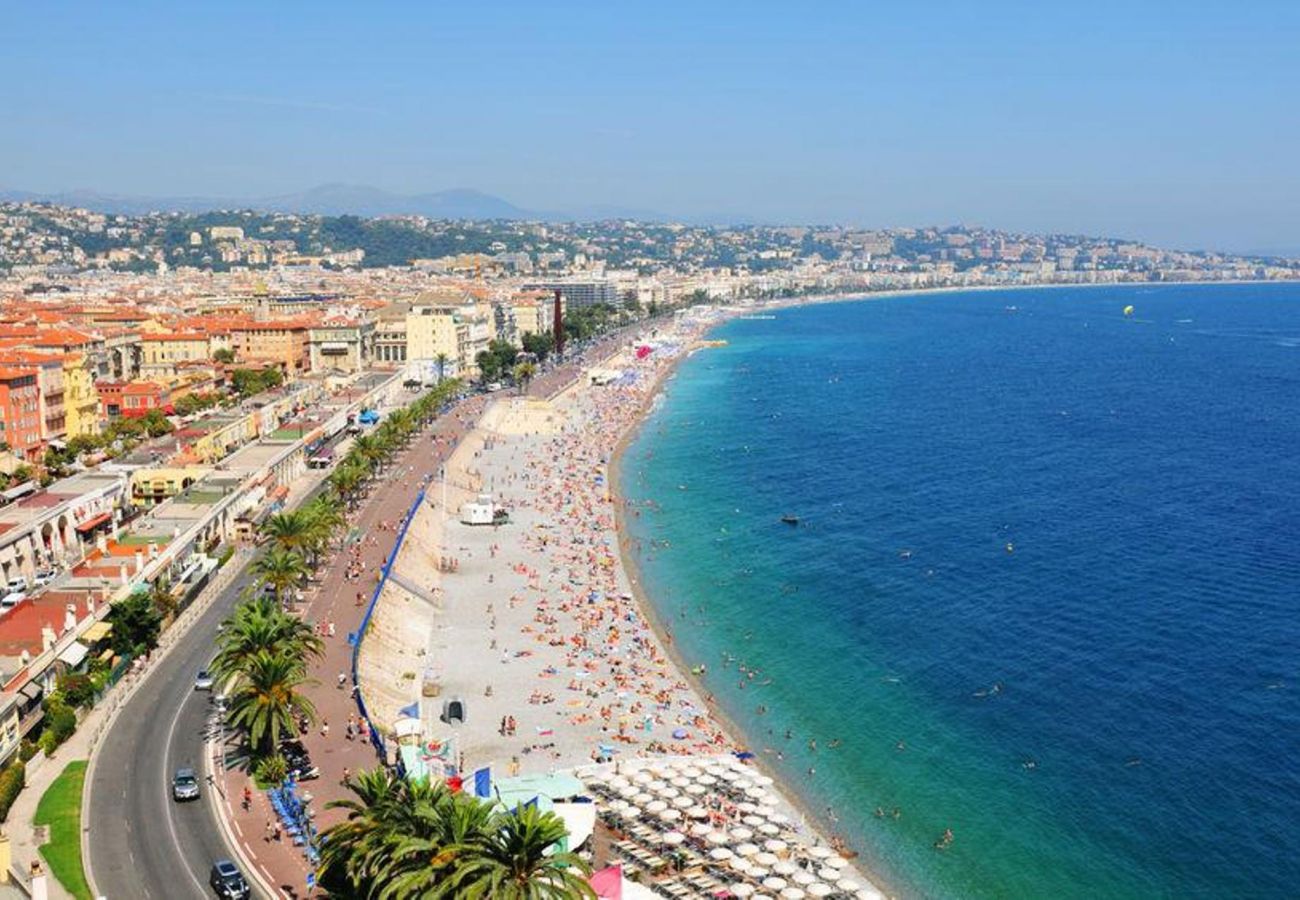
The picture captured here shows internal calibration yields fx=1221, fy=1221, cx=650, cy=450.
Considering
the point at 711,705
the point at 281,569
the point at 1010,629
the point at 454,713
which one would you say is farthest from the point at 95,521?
the point at 1010,629

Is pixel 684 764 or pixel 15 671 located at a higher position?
pixel 15 671

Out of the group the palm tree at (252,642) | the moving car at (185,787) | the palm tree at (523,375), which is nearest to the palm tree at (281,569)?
the palm tree at (252,642)

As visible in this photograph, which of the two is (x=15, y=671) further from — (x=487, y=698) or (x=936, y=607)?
(x=936, y=607)

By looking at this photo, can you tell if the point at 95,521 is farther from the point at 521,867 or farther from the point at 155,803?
the point at 521,867

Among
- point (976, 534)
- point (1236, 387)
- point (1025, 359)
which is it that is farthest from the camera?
point (1025, 359)

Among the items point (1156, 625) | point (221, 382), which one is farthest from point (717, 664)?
point (221, 382)

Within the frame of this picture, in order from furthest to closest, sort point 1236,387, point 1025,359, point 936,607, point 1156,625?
point 1025,359 → point 1236,387 → point 936,607 → point 1156,625

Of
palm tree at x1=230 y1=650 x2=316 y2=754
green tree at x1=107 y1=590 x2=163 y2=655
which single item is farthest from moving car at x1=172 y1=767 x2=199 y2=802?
green tree at x1=107 y1=590 x2=163 y2=655
